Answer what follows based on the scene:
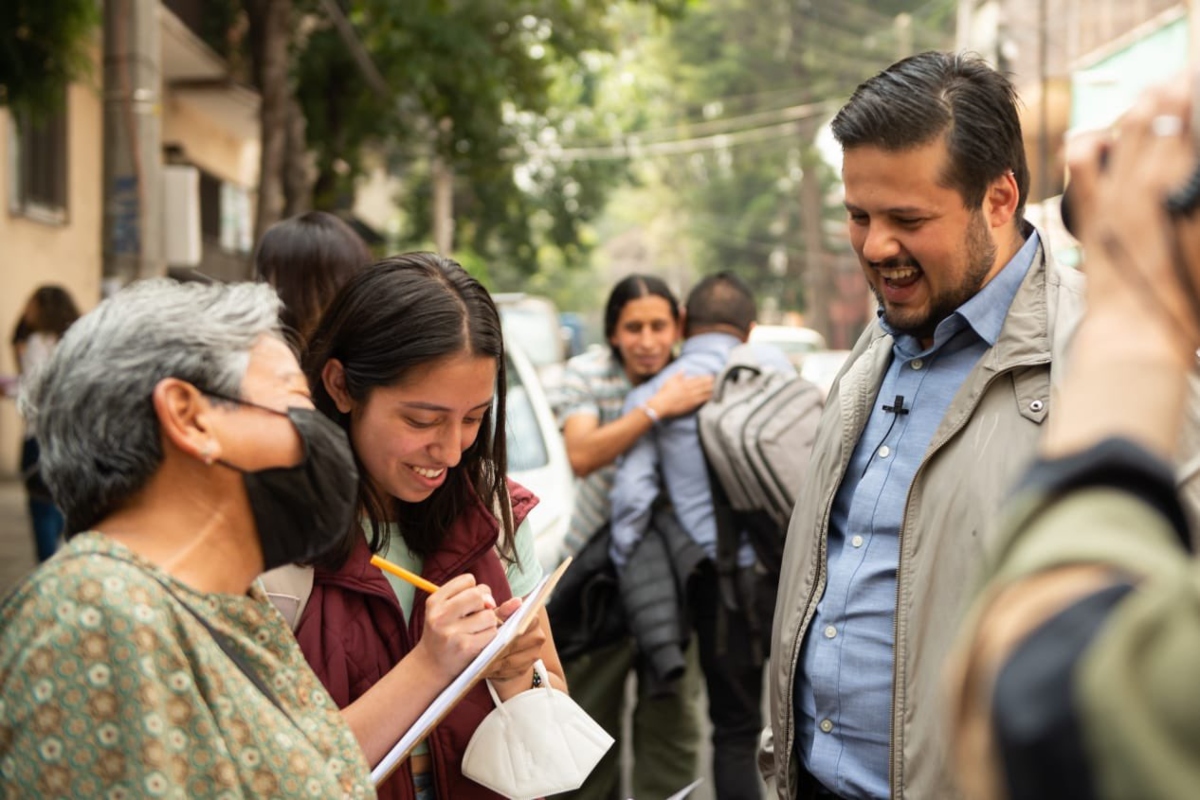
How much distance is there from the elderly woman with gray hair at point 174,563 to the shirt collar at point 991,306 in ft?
4.20

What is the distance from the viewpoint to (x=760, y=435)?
4.55 metres

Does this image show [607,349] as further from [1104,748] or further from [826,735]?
[1104,748]

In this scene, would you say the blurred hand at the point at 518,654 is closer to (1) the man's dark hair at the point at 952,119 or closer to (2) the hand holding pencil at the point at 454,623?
(2) the hand holding pencil at the point at 454,623

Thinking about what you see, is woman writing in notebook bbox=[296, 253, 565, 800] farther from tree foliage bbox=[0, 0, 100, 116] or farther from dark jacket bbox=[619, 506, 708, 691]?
tree foliage bbox=[0, 0, 100, 116]

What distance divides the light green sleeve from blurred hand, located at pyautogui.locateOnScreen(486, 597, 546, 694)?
10.5 inches

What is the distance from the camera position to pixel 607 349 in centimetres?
574

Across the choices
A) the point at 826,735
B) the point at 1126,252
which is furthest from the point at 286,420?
the point at 826,735

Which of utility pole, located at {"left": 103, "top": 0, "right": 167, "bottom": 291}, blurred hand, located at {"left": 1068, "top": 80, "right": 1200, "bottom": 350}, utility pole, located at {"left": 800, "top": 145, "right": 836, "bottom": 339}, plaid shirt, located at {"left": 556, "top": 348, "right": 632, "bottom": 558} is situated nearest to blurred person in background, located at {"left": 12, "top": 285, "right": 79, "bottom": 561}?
utility pole, located at {"left": 103, "top": 0, "right": 167, "bottom": 291}

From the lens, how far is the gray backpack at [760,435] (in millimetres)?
4520

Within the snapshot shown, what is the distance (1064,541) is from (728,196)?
4789 centimetres

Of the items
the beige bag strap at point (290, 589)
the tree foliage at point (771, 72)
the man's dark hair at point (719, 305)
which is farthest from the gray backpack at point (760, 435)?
the tree foliage at point (771, 72)

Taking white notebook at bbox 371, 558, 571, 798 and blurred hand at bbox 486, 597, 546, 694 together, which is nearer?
white notebook at bbox 371, 558, 571, 798

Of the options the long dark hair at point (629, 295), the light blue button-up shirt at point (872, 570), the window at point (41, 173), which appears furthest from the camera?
the window at point (41, 173)

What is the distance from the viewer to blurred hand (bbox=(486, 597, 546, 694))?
2.40 m
